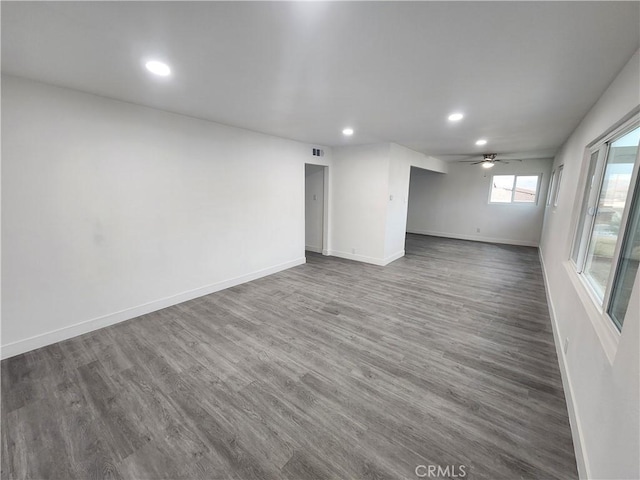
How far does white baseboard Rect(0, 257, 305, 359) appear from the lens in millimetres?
2426

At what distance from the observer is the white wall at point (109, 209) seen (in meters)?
2.33

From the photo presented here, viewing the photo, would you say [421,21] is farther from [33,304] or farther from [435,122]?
[33,304]

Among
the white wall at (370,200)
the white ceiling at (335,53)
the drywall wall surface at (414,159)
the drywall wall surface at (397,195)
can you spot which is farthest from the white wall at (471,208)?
the white ceiling at (335,53)

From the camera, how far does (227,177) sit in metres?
3.88

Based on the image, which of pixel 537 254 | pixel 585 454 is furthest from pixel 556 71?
pixel 537 254

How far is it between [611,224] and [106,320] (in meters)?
4.90

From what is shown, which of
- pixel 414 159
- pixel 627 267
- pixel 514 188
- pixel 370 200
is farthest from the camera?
pixel 514 188

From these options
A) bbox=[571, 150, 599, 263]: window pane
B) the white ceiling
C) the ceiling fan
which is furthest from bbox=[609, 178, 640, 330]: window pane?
the ceiling fan

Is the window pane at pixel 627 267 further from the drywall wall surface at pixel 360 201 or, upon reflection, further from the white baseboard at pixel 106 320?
the white baseboard at pixel 106 320

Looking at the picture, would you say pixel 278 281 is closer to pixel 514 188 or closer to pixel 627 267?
pixel 627 267

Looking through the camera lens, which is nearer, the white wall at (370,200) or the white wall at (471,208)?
the white wall at (370,200)

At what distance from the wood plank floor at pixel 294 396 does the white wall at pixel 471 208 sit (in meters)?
5.03

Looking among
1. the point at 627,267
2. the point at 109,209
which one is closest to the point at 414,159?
the point at 627,267

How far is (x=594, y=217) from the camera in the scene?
8.14 ft
